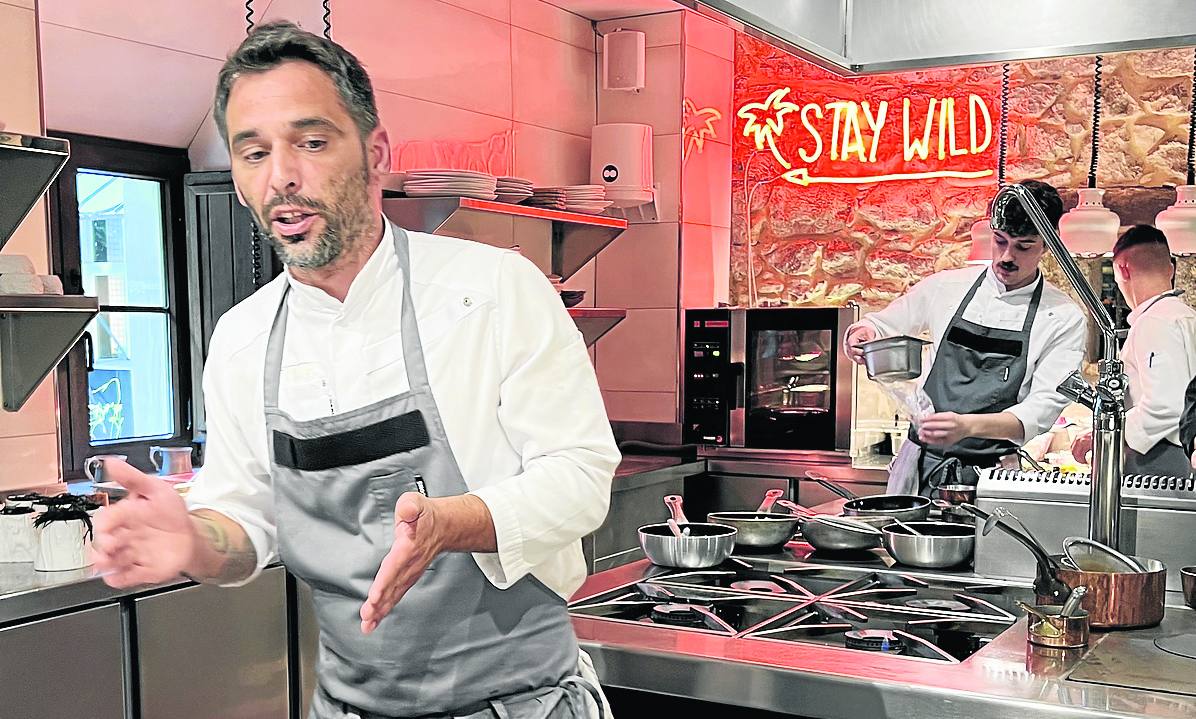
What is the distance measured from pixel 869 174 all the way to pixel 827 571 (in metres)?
3.41

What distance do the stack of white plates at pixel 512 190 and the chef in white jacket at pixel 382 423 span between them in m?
2.76

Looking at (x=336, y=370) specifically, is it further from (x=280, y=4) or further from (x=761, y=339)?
(x=761, y=339)

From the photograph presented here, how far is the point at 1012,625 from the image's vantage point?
2.21 meters

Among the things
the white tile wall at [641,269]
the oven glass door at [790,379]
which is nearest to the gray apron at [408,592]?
the oven glass door at [790,379]

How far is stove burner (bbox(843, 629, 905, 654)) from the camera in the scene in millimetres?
2043

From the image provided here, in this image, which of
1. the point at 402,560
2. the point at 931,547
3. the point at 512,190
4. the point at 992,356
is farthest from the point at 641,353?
the point at 402,560

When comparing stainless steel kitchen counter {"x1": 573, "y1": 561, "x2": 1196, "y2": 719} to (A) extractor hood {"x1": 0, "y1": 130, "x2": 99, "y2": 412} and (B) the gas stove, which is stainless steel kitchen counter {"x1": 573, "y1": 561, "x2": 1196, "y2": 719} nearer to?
(B) the gas stove

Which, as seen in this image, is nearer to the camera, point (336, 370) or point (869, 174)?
point (336, 370)

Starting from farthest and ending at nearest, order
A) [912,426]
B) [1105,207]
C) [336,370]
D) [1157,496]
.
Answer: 1. [1105,207]
2. [912,426]
3. [1157,496]
4. [336,370]

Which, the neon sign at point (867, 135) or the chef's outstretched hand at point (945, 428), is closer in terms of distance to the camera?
the chef's outstretched hand at point (945, 428)

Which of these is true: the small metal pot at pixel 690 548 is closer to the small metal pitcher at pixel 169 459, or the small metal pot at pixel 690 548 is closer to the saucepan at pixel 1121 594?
the saucepan at pixel 1121 594

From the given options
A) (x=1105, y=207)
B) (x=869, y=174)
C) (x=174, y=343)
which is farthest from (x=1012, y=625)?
(x=869, y=174)

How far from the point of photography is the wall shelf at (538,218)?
4258 millimetres

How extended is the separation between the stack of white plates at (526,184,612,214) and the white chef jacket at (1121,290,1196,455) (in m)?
2.33
